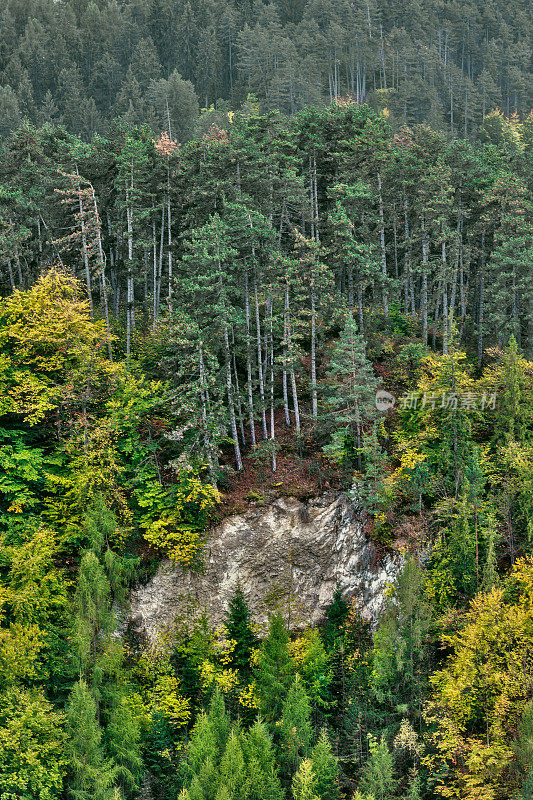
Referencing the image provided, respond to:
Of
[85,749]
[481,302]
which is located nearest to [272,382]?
[481,302]

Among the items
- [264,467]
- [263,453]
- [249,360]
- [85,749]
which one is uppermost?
[249,360]

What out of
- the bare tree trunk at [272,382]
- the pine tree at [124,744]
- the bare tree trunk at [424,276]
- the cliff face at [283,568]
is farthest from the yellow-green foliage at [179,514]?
the bare tree trunk at [424,276]

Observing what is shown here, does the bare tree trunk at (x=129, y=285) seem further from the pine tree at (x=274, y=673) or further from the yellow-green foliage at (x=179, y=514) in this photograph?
the pine tree at (x=274, y=673)

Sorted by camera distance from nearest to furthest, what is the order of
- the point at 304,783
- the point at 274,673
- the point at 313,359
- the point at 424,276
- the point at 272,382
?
the point at 304,783 → the point at 274,673 → the point at 272,382 → the point at 313,359 → the point at 424,276

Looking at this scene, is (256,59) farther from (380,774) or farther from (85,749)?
(380,774)

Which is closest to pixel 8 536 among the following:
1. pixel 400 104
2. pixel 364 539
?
pixel 364 539

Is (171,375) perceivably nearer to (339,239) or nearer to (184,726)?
(339,239)
